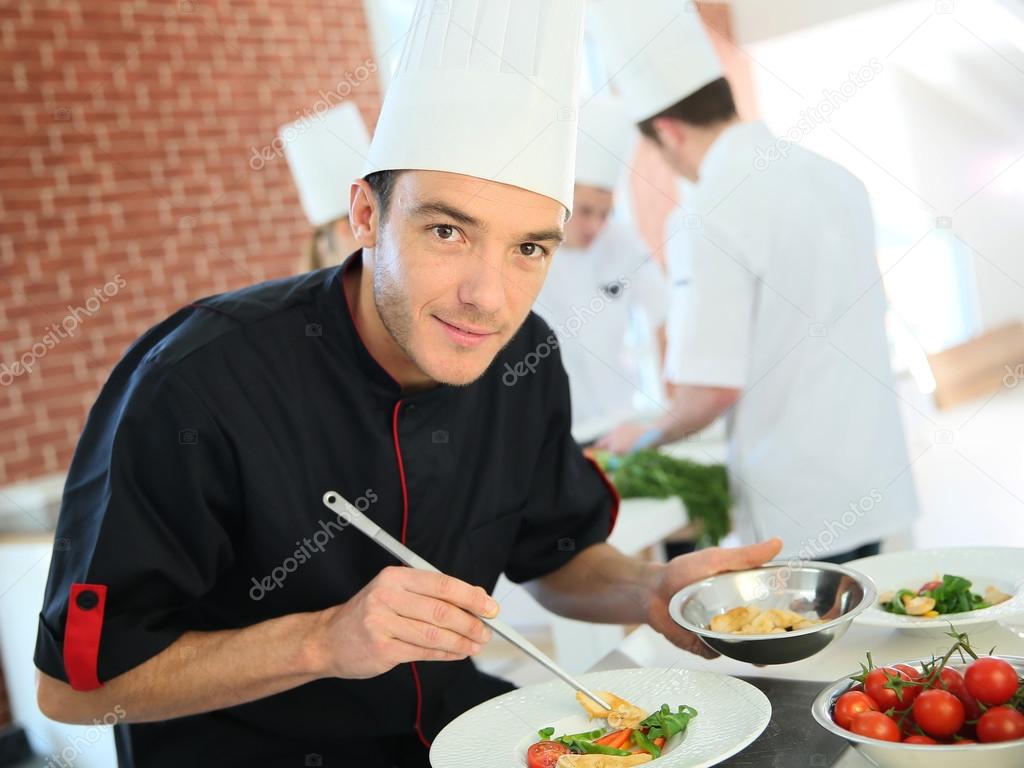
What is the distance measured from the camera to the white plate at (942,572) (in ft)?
4.10

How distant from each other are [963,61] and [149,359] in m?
7.55

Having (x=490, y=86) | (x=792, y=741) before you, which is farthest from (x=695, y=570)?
(x=490, y=86)

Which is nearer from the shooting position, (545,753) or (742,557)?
(545,753)

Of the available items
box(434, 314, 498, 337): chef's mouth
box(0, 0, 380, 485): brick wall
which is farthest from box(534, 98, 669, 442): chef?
box(434, 314, 498, 337): chef's mouth

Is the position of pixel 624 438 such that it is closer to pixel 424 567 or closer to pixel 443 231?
pixel 443 231

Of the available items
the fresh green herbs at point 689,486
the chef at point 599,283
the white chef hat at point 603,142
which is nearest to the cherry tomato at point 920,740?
the fresh green herbs at point 689,486

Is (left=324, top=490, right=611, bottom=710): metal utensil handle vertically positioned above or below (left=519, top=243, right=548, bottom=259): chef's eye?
below

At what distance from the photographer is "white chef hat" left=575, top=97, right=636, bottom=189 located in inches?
152

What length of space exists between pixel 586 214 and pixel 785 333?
156cm

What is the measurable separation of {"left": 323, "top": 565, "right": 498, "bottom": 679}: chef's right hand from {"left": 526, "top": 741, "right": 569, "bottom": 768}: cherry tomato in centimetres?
12

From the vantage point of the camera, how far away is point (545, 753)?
107 centimetres

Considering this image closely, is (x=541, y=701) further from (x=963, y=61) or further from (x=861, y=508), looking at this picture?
(x=963, y=61)

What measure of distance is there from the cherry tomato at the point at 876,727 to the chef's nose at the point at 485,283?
26.0 inches

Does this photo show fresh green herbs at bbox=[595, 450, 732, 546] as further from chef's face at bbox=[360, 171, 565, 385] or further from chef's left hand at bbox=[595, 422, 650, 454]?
chef's face at bbox=[360, 171, 565, 385]
